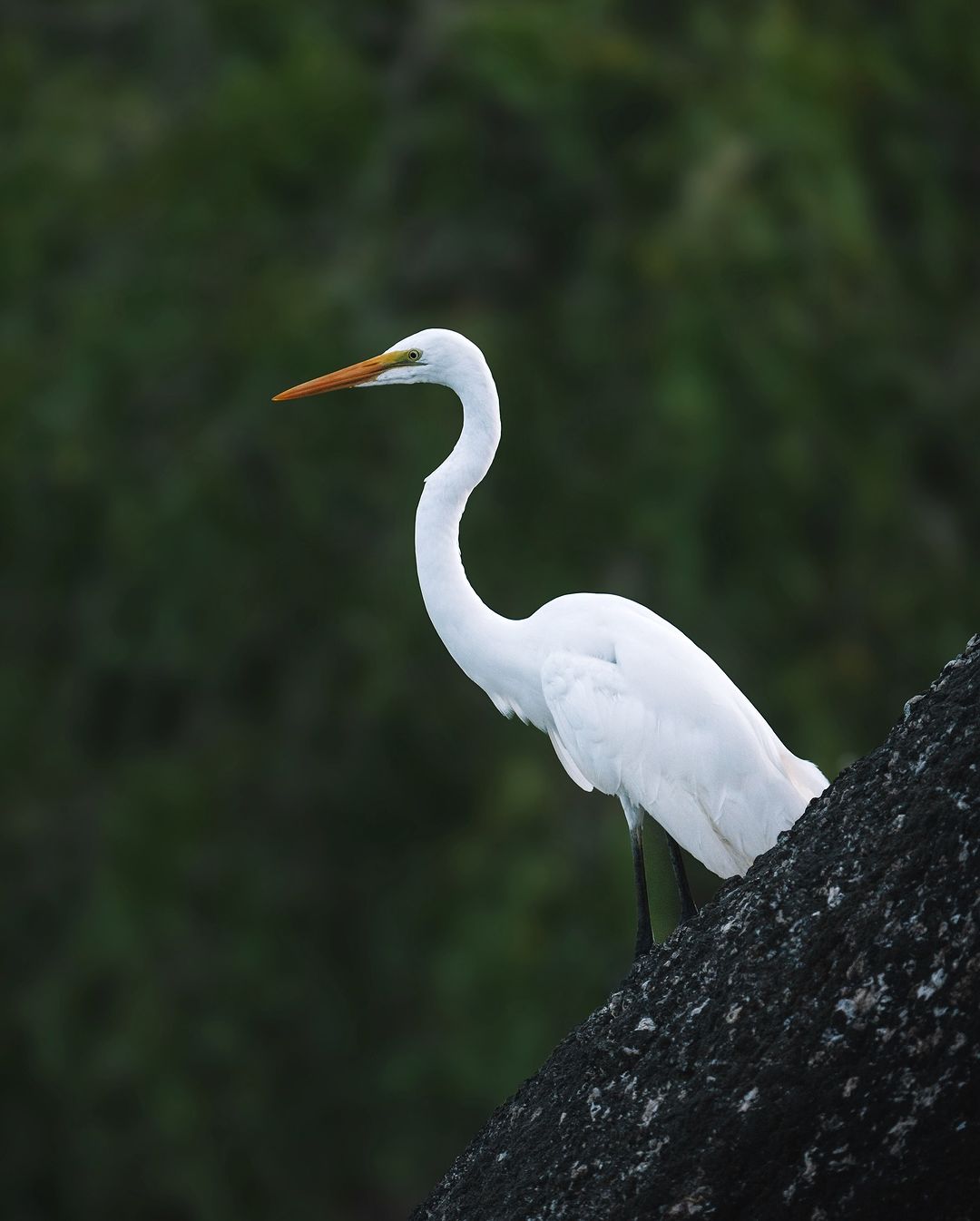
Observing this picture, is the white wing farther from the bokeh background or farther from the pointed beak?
the bokeh background

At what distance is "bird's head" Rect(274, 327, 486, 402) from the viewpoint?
2891 millimetres

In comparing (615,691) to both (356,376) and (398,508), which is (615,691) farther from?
(398,508)

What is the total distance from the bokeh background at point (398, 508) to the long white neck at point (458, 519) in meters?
2.79

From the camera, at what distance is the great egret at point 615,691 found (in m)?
2.69

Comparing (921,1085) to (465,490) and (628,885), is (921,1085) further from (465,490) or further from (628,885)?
(628,885)

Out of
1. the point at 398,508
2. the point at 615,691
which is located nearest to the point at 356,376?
the point at 615,691

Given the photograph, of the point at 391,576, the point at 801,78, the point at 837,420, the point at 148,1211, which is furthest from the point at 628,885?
the point at 801,78

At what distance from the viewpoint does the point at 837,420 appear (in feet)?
20.5

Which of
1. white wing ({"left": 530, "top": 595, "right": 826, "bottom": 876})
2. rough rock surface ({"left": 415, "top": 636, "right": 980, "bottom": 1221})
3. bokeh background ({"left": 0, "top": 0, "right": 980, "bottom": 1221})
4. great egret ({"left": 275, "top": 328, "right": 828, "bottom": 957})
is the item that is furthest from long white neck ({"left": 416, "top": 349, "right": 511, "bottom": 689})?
bokeh background ({"left": 0, "top": 0, "right": 980, "bottom": 1221})

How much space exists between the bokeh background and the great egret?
9.10 ft

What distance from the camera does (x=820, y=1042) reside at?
155 centimetres

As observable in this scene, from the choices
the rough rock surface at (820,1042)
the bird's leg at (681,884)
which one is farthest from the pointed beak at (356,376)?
the rough rock surface at (820,1042)

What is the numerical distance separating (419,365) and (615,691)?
0.68 m

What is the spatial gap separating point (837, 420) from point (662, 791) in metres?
3.79
